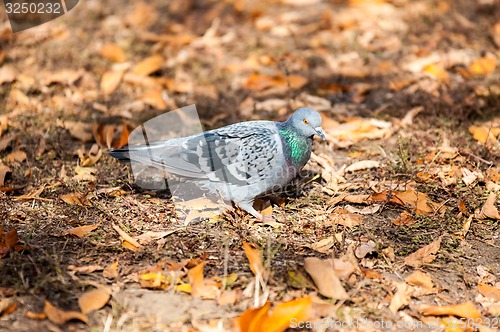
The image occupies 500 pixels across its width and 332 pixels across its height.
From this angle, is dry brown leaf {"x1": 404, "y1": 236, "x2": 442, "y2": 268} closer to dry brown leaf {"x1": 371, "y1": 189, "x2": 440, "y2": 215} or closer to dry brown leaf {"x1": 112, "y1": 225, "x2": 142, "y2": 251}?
dry brown leaf {"x1": 371, "y1": 189, "x2": 440, "y2": 215}

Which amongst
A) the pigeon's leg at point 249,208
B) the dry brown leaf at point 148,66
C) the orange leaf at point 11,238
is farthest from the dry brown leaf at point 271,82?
the orange leaf at point 11,238

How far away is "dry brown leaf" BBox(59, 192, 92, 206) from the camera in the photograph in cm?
446

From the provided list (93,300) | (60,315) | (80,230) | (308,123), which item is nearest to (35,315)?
(60,315)

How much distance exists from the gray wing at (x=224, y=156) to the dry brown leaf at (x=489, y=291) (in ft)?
5.37

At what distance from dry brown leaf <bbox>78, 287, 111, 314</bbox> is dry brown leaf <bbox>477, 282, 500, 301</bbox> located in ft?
7.35

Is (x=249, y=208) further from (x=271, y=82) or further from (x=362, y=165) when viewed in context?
(x=271, y=82)

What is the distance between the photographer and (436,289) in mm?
3641

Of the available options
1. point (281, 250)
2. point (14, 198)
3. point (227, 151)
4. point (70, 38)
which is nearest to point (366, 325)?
point (281, 250)

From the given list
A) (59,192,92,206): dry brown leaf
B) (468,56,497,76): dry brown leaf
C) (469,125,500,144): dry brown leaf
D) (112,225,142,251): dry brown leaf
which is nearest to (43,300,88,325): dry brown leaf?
(112,225,142,251): dry brown leaf

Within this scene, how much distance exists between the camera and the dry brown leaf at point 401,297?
3480mm

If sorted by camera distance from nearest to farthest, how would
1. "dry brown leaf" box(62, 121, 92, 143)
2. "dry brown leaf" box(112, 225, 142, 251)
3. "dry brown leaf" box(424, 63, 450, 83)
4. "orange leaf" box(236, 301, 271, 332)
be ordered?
"orange leaf" box(236, 301, 271, 332)
"dry brown leaf" box(112, 225, 142, 251)
"dry brown leaf" box(62, 121, 92, 143)
"dry brown leaf" box(424, 63, 450, 83)

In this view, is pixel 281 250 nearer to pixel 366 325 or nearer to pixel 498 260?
pixel 366 325

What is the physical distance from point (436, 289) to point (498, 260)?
64cm

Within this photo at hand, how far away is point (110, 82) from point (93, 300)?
155 inches
